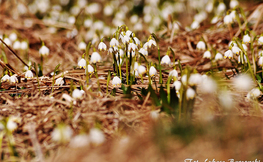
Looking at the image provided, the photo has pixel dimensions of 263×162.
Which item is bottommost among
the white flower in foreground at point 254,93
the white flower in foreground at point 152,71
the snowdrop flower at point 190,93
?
the white flower in foreground at point 254,93

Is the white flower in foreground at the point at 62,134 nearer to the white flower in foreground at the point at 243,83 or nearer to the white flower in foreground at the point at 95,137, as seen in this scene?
the white flower in foreground at the point at 95,137

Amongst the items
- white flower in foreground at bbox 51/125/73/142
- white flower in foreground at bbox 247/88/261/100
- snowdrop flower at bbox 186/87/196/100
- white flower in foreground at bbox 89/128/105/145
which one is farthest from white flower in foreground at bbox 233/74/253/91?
white flower in foreground at bbox 51/125/73/142

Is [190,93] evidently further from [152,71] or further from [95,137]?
[95,137]

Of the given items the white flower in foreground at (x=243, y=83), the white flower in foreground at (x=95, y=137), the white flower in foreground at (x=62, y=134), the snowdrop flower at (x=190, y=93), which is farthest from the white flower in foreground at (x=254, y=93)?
the white flower in foreground at (x=62, y=134)

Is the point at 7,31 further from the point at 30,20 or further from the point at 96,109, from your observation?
the point at 96,109

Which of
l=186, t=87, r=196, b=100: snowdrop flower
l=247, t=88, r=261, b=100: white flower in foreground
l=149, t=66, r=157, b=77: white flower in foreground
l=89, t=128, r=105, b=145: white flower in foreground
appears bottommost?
l=89, t=128, r=105, b=145: white flower in foreground

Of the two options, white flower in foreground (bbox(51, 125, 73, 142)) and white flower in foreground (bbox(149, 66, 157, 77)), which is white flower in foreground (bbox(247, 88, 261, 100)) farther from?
white flower in foreground (bbox(51, 125, 73, 142))

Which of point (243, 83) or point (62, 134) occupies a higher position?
point (243, 83)

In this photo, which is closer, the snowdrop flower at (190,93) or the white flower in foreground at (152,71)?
the snowdrop flower at (190,93)

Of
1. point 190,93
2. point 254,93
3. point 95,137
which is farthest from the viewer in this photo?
point 254,93

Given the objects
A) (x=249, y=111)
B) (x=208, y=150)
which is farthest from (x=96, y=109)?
(x=249, y=111)

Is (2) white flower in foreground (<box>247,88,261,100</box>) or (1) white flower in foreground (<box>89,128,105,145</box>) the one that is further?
(2) white flower in foreground (<box>247,88,261,100</box>)

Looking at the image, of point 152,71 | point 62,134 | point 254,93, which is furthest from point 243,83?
point 62,134
